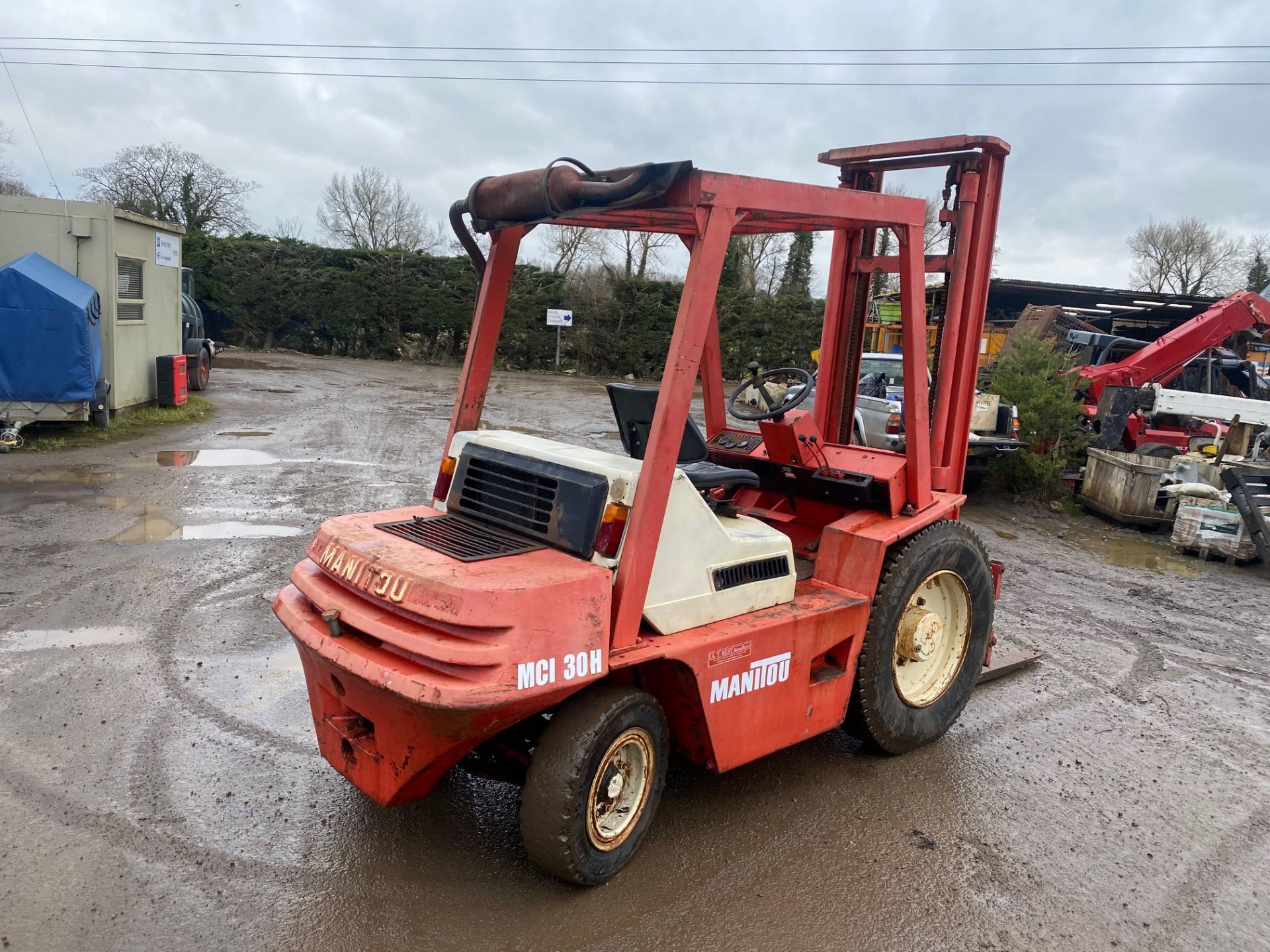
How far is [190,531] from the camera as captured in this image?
7.66 m

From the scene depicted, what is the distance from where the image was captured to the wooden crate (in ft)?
32.9

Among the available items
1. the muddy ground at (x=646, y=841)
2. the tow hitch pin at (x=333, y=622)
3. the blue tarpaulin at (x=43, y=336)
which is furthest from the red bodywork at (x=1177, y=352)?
the blue tarpaulin at (x=43, y=336)

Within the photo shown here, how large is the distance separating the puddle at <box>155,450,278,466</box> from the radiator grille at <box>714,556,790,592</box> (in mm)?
8369

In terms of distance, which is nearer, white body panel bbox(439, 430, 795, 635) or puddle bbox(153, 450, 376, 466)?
white body panel bbox(439, 430, 795, 635)

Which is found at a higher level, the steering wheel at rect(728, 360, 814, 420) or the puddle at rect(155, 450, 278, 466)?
the steering wheel at rect(728, 360, 814, 420)

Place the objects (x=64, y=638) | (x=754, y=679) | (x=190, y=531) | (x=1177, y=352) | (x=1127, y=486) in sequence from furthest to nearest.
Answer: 1. (x=1177, y=352)
2. (x=1127, y=486)
3. (x=190, y=531)
4. (x=64, y=638)
5. (x=754, y=679)

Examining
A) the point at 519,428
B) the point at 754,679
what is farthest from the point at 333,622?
the point at 519,428

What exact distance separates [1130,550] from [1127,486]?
1.19 m

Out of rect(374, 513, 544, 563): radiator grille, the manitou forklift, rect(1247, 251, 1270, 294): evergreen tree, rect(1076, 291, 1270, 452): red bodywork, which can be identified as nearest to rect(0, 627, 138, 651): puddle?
the manitou forklift

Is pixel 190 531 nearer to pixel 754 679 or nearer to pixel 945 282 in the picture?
pixel 754 679

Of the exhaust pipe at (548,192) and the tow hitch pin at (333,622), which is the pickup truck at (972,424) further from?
the tow hitch pin at (333,622)

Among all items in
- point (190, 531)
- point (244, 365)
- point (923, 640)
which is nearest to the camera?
point (923, 640)

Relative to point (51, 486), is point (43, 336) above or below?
above

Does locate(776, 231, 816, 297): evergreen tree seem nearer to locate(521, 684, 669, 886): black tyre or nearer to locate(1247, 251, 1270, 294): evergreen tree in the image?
locate(1247, 251, 1270, 294): evergreen tree
